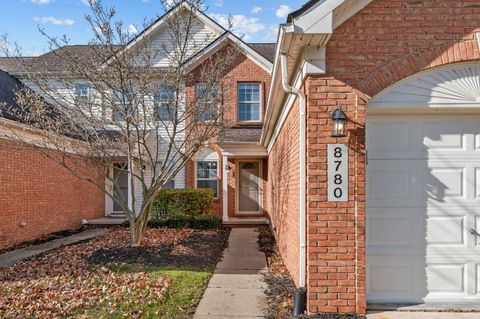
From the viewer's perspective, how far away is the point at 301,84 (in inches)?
175

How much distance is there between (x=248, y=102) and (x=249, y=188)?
12.1 ft

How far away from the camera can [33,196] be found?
31.8ft

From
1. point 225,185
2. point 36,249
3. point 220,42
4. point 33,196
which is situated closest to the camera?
point 36,249

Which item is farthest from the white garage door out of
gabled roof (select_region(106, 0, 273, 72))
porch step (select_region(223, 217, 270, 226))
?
porch step (select_region(223, 217, 270, 226))

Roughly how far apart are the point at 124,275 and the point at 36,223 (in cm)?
583

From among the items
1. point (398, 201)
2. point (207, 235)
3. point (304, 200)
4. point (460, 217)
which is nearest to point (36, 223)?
point (207, 235)

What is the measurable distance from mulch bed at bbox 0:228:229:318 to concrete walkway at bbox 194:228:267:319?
47 centimetres

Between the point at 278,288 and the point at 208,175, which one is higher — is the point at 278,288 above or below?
below

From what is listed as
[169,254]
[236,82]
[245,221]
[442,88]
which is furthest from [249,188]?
[442,88]

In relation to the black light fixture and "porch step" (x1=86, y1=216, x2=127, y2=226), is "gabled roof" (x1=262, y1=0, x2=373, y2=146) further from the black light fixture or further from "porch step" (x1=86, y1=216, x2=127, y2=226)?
"porch step" (x1=86, y1=216, x2=127, y2=226)

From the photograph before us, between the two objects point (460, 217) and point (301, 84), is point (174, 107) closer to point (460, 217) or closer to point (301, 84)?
point (301, 84)

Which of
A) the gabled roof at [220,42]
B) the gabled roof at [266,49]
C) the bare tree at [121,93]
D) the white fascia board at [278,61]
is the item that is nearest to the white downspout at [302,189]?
the white fascia board at [278,61]

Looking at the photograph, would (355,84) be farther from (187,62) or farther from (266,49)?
(266,49)

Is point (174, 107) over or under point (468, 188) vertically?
over
